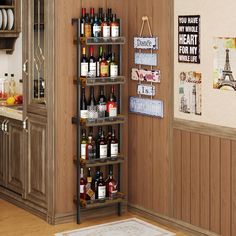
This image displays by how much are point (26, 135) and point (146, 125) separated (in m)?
1.13

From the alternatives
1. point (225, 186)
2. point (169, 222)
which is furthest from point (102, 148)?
point (225, 186)

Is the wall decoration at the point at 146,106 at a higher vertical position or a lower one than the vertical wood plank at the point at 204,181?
higher

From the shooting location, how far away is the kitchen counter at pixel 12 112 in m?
6.29

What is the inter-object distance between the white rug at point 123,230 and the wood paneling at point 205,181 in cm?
23

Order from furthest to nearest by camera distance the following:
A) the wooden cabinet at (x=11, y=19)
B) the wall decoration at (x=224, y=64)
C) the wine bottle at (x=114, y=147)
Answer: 1. the wooden cabinet at (x=11, y=19)
2. the wine bottle at (x=114, y=147)
3. the wall decoration at (x=224, y=64)

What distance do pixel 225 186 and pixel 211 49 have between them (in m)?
1.07

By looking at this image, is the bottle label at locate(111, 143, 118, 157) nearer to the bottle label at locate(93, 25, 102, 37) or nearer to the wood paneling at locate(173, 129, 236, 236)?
the wood paneling at locate(173, 129, 236, 236)

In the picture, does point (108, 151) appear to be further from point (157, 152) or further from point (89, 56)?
point (89, 56)

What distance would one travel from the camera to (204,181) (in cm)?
532

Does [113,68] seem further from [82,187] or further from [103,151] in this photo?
[82,187]

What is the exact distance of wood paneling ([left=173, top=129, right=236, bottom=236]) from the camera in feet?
16.7

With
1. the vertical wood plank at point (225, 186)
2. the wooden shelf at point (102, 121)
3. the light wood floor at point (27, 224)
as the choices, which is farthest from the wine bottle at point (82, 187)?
the vertical wood plank at point (225, 186)

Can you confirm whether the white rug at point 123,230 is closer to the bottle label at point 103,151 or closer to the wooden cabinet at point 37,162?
the wooden cabinet at point 37,162

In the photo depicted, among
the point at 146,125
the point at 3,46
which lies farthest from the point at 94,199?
the point at 3,46
